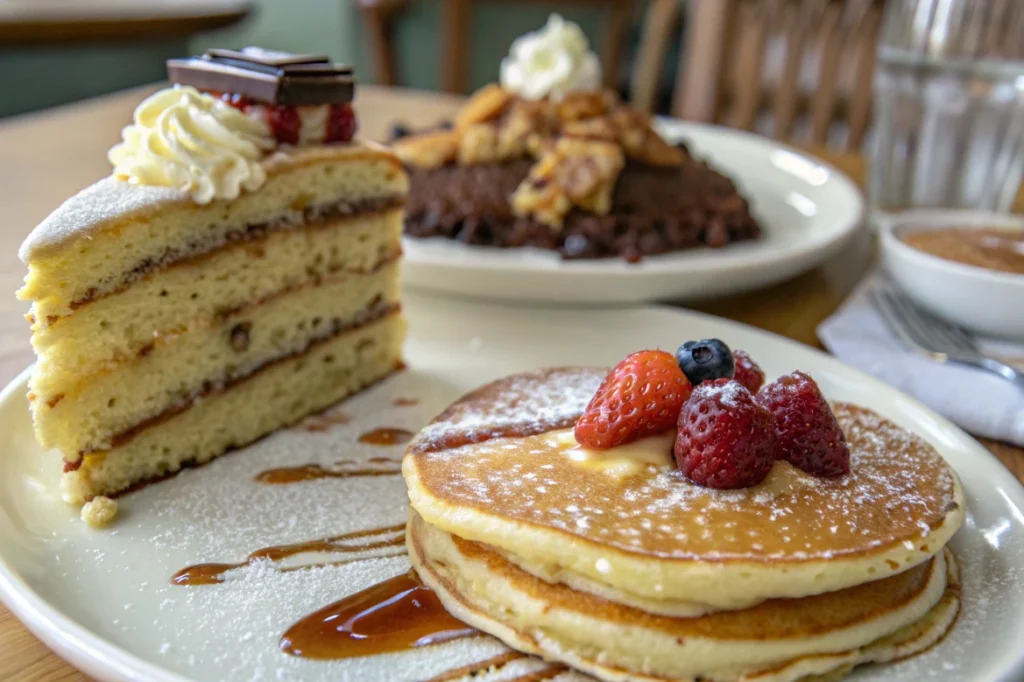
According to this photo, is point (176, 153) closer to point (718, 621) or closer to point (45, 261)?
point (45, 261)

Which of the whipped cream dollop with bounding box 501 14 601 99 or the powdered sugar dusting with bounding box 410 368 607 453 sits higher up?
the whipped cream dollop with bounding box 501 14 601 99

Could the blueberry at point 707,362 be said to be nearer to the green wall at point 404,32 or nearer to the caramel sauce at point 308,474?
the caramel sauce at point 308,474

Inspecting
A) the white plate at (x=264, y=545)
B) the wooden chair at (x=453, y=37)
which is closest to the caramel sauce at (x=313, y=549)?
the white plate at (x=264, y=545)

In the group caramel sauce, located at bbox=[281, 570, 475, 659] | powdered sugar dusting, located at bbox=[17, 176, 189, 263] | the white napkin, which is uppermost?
powdered sugar dusting, located at bbox=[17, 176, 189, 263]

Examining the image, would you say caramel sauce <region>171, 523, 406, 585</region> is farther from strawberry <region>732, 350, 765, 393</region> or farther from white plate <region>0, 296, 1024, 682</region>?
strawberry <region>732, 350, 765, 393</region>

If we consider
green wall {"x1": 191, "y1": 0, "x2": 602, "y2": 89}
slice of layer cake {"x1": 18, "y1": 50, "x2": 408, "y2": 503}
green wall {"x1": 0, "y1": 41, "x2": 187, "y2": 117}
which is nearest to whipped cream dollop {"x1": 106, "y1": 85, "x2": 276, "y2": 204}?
slice of layer cake {"x1": 18, "y1": 50, "x2": 408, "y2": 503}

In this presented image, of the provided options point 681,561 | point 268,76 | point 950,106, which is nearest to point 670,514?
point 681,561

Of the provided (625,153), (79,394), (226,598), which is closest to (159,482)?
(79,394)
